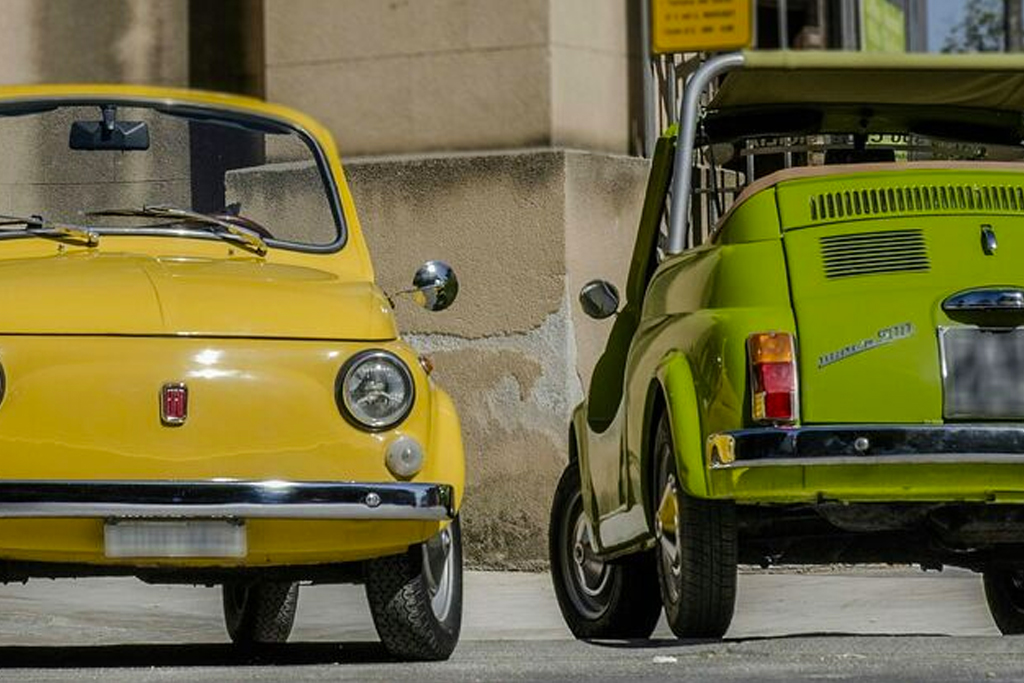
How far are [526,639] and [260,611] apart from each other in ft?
3.22

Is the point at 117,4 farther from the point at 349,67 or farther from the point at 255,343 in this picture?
the point at 255,343

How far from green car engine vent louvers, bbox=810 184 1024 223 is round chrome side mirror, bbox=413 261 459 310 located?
1.18m

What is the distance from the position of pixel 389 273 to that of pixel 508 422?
103cm

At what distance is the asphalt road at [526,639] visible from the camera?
7.10 meters

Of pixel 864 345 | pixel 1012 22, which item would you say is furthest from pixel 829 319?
pixel 1012 22

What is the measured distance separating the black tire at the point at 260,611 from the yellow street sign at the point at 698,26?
4951mm

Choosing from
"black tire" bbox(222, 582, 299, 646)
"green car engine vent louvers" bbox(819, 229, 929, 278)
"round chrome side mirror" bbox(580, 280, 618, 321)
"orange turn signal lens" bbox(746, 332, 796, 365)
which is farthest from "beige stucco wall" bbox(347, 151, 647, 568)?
"orange turn signal lens" bbox(746, 332, 796, 365)

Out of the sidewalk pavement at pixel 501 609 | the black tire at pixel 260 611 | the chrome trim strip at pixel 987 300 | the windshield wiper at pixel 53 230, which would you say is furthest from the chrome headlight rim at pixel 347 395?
the sidewalk pavement at pixel 501 609

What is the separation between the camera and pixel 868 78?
355 inches

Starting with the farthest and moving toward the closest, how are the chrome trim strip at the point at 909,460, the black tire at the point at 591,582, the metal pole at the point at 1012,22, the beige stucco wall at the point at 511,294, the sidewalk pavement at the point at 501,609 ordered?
the metal pole at the point at 1012,22
the beige stucco wall at the point at 511,294
the sidewalk pavement at the point at 501,609
the black tire at the point at 591,582
the chrome trim strip at the point at 909,460

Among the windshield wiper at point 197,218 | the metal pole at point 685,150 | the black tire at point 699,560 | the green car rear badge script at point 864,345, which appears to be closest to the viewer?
the green car rear badge script at point 864,345

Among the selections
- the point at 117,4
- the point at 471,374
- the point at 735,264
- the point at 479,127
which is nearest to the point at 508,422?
the point at 471,374

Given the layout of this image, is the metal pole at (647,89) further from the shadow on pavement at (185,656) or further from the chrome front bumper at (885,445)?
the chrome front bumper at (885,445)

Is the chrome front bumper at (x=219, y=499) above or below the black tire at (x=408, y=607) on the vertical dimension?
above
